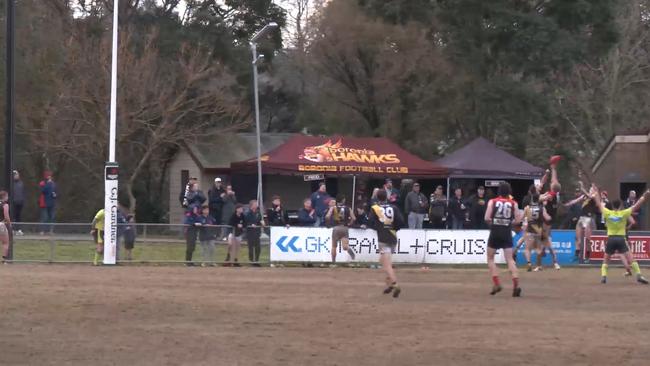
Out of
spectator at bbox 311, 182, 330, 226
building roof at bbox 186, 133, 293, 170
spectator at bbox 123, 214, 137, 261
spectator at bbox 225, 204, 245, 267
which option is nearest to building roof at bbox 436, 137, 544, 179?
spectator at bbox 311, 182, 330, 226

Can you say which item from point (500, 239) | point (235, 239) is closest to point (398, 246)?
point (235, 239)

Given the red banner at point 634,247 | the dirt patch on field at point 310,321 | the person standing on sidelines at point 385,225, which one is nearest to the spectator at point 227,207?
the dirt patch on field at point 310,321

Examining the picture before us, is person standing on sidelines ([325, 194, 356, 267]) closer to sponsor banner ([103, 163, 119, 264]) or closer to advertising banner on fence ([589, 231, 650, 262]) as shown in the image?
sponsor banner ([103, 163, 119, 264])

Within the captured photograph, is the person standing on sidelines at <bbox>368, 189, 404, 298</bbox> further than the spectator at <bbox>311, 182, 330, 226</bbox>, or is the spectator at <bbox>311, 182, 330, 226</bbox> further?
the spectator at <bbox>311, 182, 330, 226</bbox>

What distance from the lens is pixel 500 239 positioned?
20859 millimetres

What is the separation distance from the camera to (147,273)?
25.4m

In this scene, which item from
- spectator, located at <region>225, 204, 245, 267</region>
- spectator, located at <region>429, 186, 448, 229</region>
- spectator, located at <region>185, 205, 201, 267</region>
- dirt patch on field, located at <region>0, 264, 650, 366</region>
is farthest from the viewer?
spectator, located at <region>429, 186, 448, 229</region>

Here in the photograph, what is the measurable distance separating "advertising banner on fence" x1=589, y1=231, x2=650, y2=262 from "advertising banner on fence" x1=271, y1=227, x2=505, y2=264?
9.48ft

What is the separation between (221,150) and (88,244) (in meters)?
19.4

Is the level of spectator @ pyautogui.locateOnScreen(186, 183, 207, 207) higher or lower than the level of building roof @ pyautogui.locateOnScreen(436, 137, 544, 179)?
lower

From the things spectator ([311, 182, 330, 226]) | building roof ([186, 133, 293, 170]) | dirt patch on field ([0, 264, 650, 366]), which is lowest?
dirt patch on field ([0, 264, 650, 366])

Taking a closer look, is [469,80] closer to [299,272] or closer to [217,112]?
[217,112]

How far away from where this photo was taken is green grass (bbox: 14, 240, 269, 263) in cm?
2884

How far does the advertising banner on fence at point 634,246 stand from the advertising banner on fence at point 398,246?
2.89m
